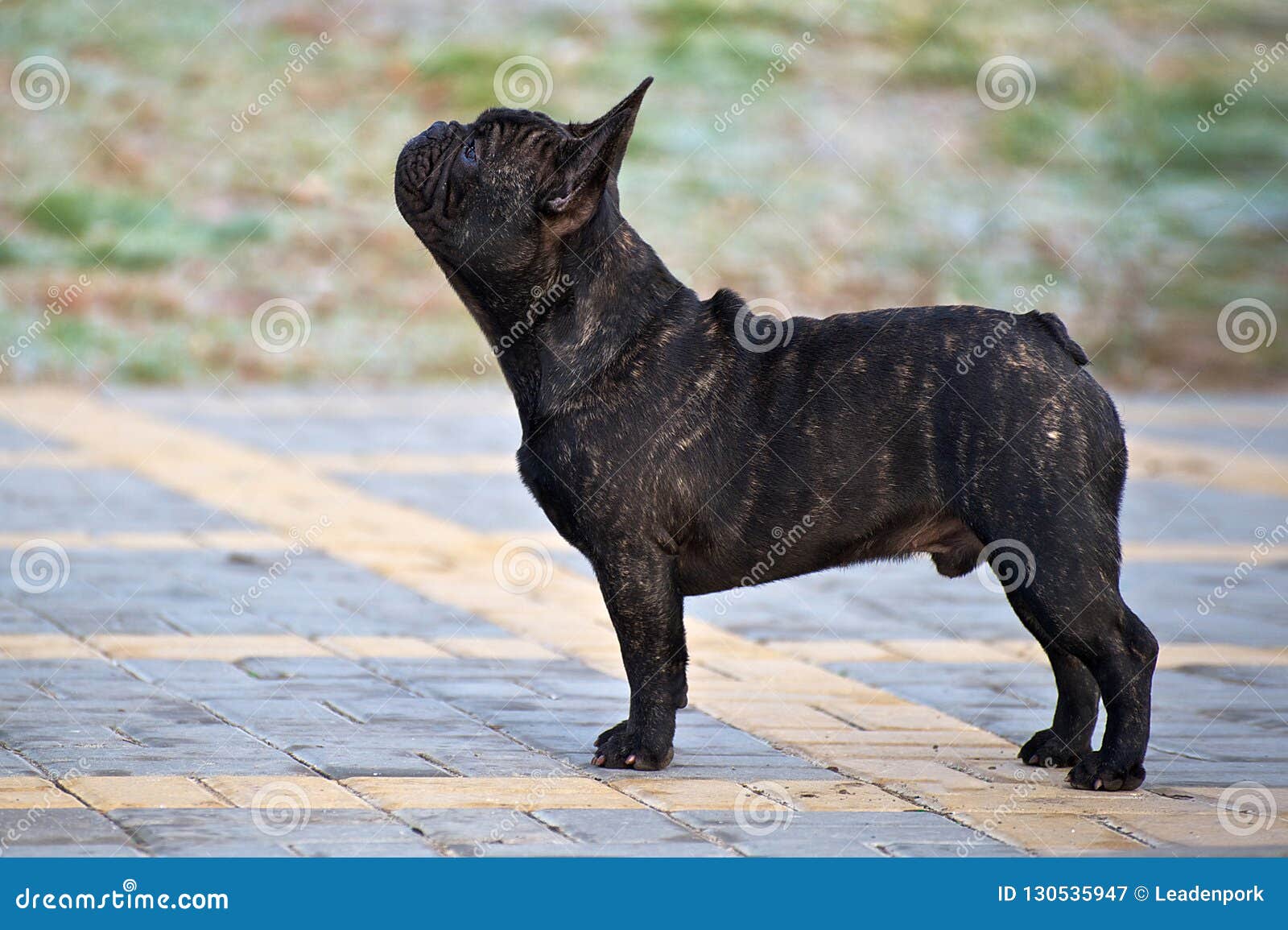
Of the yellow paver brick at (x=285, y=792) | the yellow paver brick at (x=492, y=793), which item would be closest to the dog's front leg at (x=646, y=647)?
the yellow paver brick at (x=492, y=793)

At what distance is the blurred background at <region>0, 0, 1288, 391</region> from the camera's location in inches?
758

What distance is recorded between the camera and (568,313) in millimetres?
5434

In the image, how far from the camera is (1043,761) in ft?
18.0

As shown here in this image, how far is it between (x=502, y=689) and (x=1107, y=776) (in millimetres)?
2319

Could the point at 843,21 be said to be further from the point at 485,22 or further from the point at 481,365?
the point at 481,365

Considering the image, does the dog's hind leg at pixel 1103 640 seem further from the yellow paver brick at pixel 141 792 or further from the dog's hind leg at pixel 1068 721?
the yellow paver brick at pixel 141 792

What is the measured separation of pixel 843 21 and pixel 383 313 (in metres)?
7.67

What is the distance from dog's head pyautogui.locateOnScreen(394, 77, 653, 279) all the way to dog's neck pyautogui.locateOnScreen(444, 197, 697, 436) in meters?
0.06

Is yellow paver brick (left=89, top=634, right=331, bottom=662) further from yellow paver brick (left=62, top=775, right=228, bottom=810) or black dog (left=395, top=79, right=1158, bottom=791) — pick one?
black dog (left=395, top=79, right=1158, bottom=791)

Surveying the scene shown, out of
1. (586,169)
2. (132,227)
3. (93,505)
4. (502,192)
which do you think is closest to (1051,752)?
(586,169)

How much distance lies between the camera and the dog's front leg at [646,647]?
5.32m

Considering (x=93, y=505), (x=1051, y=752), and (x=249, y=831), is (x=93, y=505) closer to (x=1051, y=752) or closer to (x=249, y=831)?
(x=249, y=831)

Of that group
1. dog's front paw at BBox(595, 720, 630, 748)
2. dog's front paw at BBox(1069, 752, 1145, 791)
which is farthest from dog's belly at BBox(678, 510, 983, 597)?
dog's front paw at BBox(1069, 752, 1145, 791)

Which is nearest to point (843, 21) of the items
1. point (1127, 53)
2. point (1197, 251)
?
point (1127, 53)
